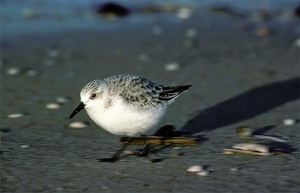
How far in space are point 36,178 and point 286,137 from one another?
6.86ft

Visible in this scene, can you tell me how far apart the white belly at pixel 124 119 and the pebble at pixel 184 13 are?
5.81 metres

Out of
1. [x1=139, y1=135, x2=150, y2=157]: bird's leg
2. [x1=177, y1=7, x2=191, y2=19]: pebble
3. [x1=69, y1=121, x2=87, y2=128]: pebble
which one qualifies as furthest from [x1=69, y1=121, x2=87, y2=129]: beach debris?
[x1=177, y1=7, x2=191, y2=19]: pebble

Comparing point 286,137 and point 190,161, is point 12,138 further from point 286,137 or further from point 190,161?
point 286,137

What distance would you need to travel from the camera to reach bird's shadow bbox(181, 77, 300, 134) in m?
5.90

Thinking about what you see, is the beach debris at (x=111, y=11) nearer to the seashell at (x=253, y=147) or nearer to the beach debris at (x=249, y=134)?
the beach debris at (x=249, y=134)

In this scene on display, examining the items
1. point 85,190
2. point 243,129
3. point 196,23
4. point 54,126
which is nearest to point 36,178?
point 85,190

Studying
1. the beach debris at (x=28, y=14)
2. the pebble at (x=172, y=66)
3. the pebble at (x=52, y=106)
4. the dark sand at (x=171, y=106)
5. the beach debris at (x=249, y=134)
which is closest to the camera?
the dark sand at (x=171, y=106)

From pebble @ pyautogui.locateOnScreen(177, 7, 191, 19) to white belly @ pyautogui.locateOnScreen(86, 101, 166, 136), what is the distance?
229 inches

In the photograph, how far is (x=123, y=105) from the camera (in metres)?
4.71

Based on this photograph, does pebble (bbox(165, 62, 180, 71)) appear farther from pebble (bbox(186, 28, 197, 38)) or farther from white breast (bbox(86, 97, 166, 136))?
white breast (bbox(86, 97, 166, 136))

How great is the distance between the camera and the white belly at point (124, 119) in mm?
4668

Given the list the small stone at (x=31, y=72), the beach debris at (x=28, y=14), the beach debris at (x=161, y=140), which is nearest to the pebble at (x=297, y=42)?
the small stone at (x=31, y=72)

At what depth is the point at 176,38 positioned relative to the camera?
9.27 metres

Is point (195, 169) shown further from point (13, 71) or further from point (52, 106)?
point (13, 71)
